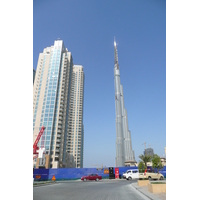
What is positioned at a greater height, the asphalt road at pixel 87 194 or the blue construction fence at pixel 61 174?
the asphalt road at pixel 87 194

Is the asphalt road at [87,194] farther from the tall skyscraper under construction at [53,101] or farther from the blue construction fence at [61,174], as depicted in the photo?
the tall skyscraper under construction at [53,101]

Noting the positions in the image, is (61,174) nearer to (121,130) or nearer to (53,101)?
(53,101)

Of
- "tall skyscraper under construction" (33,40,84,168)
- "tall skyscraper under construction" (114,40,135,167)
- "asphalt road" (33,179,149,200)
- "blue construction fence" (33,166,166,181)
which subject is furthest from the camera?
"tall skyscraper under construction" (114,40,135,167)

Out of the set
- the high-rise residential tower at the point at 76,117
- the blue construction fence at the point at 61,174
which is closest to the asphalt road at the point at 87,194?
the blue construction fence at the point at 61,174

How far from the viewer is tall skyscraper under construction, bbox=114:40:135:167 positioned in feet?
386

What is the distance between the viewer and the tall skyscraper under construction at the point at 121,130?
117625 millimetres

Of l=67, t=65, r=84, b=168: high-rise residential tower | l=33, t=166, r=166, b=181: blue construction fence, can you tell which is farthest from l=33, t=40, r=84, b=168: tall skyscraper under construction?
l=67, t=65, r=84, b=168: high-rise residential tower

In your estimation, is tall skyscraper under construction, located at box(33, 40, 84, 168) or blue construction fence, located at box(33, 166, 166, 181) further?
Result: tall skyscraper under construction, located at box(33, 40, 84, 168)

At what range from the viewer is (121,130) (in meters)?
121

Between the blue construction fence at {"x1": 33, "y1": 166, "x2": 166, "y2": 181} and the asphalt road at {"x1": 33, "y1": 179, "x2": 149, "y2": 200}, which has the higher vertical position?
the asphalt road at {"x1": 33, "y1": 179, "x2": 149, "y2": 200}

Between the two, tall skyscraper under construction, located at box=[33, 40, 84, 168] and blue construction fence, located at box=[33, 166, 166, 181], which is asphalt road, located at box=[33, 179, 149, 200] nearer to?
blue construction fence, located at box=[33, 166, 166, 181]
